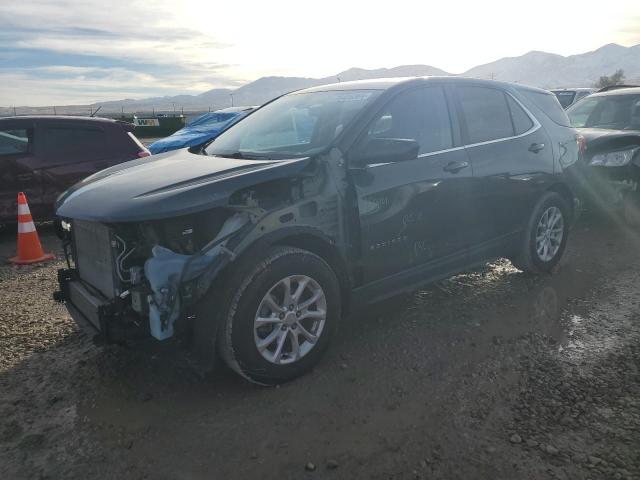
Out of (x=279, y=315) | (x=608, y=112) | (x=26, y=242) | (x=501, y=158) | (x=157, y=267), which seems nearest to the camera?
(x=157, y=267)

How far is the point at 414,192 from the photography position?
3.64 meters

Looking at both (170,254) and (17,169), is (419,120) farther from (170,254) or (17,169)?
(17,169)

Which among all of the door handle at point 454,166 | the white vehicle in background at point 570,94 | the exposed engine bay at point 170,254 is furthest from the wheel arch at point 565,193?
the white vehicle in background at point 570,94

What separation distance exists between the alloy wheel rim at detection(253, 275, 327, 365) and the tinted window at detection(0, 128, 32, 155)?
5779mm

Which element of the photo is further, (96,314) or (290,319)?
(290,319)

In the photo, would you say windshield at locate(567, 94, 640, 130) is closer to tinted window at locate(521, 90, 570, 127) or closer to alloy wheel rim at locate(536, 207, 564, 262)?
tinted window at locate(521, 90, 570, 127)

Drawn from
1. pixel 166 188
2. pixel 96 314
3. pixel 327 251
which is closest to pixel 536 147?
pixel 327 251

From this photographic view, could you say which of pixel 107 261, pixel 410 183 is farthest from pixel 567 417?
pixel 107 261

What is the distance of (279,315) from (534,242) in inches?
113

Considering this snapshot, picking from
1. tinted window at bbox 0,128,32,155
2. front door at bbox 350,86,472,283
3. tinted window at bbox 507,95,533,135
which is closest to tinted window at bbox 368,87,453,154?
front door at bbox 350,86,472,283

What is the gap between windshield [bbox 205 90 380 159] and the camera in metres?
3.55

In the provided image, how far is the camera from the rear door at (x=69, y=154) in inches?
282

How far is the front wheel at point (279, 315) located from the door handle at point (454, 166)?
4.24ft

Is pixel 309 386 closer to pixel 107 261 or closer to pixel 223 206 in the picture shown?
pixel 223 206
